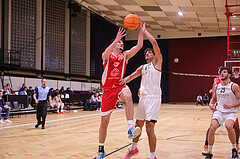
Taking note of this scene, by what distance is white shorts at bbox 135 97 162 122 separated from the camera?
13.2ft

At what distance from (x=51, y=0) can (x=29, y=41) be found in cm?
344

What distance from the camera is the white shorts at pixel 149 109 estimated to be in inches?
158

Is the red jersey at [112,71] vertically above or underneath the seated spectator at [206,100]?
above

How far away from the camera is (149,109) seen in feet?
13.3

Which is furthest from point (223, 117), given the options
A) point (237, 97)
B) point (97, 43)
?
point (97, 43)

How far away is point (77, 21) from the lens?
20906mm

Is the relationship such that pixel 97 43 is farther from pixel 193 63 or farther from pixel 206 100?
pixel 206 100

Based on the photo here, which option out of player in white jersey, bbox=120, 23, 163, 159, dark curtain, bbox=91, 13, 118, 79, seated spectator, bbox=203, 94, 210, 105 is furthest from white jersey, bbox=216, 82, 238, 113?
seated spectator, bbox=203, 94, 210, 105

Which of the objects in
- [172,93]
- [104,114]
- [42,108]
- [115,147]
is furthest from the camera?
[172,93]

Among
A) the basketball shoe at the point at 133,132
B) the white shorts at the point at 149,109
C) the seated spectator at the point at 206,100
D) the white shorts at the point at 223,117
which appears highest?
the white shorts at the point at 149,109

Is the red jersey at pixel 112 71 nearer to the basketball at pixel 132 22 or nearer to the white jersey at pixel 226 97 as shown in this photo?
the basketball at pixel 132 22

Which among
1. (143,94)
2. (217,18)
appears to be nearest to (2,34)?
(143,94)

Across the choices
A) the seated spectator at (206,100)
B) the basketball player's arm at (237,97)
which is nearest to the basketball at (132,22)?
the basketball player's arm at (237,97)

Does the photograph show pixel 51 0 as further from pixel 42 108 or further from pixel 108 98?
pixel 108 98
